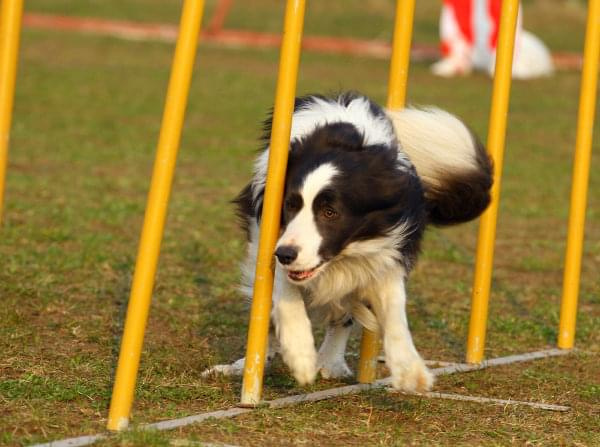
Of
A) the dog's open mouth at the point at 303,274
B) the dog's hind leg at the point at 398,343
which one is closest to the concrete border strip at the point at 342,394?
the dog's hind leg at the point at 398,343

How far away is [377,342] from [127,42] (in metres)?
18.1

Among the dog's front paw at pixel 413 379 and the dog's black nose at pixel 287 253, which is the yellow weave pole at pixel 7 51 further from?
the dog's front paw at pixel 413 379

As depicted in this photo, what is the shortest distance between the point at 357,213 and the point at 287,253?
0.45 m

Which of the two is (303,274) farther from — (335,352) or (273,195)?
(335,352)

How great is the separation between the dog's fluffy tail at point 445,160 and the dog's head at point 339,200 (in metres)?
0.29

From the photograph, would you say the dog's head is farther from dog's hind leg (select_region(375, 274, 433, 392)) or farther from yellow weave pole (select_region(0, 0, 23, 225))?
yellow weave pole (select_region(0, 0, 23, 225))

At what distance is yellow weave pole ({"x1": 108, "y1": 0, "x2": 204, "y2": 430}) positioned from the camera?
155 inches

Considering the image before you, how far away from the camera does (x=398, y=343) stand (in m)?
4.51

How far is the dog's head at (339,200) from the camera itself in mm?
4352

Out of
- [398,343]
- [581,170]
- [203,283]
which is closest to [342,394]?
[398,343]

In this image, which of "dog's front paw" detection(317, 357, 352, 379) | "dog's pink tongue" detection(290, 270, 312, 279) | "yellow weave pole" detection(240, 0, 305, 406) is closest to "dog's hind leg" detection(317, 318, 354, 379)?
"dog's front paw" detection(317, 357, 352, 379)

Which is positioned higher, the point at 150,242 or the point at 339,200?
the point at 339,200

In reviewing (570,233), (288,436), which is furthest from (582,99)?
(288,436)

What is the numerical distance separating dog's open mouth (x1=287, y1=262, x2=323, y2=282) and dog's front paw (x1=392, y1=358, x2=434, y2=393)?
0.51 metres
